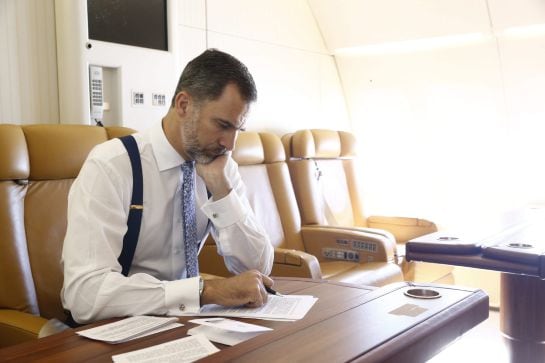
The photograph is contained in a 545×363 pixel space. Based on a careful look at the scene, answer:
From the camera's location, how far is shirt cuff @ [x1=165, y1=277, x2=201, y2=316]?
4.05ft

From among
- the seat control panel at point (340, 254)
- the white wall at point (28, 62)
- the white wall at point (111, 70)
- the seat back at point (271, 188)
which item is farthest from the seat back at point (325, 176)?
the white wall at point (28, 62)

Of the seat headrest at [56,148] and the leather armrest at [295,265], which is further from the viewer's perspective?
the leather armrest at [295,265]

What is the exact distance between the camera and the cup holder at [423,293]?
133 centimetres

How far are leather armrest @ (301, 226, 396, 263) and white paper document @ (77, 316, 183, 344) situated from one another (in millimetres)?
1909

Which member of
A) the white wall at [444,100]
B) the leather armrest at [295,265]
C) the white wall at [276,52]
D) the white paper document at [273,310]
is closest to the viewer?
the white paper document at [273,310]

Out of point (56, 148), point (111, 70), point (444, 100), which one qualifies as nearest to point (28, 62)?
point (111, 70)

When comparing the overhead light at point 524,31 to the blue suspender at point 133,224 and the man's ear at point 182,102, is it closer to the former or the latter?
the man's ear at point 182,102

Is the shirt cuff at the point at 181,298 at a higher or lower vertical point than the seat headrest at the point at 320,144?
lower

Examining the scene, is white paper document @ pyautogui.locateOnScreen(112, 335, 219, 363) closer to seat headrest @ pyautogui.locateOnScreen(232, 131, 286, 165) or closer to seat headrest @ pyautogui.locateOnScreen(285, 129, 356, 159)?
seat headrest @ pyautogui.locateOnScreen(232, 131, 286, 165)

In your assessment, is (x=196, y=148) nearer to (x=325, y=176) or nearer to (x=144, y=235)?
(x=144, y=235)

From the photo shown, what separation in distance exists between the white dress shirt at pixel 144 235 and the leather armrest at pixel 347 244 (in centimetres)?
138

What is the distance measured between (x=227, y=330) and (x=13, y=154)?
109cm

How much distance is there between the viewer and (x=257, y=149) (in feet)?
9.89

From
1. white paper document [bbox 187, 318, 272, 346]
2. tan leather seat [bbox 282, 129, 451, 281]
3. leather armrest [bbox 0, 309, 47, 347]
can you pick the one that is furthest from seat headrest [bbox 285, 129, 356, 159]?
white paper document [bbox 187, 318, 272, 346]
